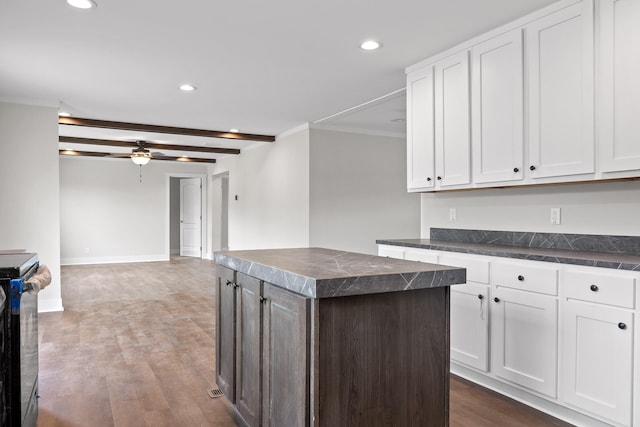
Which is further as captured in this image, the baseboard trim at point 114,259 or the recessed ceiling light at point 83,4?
the baseboard trim at point 114,259

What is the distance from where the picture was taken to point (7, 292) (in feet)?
5.98

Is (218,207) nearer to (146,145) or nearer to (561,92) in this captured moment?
(146,145)

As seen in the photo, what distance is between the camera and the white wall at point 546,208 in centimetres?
252

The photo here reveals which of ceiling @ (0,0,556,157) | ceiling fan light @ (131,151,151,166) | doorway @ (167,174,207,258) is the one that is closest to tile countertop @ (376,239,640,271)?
ceiling @ (0,0,556,157)

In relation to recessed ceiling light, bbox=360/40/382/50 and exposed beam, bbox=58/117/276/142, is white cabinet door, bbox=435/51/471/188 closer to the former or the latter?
recessed ceiling light, bbox=360/40/382/50

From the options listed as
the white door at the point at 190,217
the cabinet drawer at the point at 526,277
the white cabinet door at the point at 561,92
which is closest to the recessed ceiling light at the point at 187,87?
the white cabinet door at the point at 561,92

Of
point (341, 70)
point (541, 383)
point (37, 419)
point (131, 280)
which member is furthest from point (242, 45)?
point (131, 280)

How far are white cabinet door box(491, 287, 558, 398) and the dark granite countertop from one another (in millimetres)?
959

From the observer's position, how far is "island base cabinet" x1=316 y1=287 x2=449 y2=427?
1.57 meters

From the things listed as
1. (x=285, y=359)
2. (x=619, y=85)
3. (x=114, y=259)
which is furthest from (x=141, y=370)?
(x=114, y=259)

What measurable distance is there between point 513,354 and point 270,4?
8.53 ft

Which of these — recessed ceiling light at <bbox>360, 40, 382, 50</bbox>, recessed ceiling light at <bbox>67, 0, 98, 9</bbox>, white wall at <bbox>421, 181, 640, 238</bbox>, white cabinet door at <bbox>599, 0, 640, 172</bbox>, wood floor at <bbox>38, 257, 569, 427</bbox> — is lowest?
wood floor at <bbox>38, 257, 569, 427</bbox>

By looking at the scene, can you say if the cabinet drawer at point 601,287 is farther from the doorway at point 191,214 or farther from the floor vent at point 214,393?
the doorway at point 191,214

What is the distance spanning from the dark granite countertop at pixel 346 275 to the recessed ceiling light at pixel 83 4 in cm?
189
